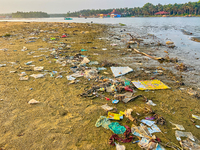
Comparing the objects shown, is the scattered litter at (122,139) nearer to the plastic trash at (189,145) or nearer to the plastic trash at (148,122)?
the plastic trash at (148,122)

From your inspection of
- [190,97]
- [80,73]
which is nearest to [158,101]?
[190,97]

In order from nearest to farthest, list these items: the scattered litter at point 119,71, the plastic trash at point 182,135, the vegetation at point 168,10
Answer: the plastic trash at point 182,135 → the scattered litter at point 119,71 → the vegetation at point 168,10

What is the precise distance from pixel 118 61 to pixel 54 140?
165 inches

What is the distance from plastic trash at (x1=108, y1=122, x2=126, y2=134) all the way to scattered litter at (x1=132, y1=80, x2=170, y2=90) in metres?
1.50

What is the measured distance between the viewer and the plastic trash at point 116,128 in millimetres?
2021

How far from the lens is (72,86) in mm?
3406

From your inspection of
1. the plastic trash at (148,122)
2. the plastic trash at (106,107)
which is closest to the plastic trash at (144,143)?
the plastic trash at (148,122)

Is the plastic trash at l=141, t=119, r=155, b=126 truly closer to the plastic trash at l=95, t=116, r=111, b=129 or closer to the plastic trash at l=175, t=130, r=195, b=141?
the plastic trash at l=175, t=130, r=195, b=141

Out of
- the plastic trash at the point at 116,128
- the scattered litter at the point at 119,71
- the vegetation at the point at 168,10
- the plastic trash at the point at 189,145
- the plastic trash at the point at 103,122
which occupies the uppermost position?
the vegetation at the point at 168,10

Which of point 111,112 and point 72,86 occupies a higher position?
point 72,86

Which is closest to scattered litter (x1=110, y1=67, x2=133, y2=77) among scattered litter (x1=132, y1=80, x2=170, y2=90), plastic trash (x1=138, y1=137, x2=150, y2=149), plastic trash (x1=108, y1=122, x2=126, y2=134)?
scattered litter (x1=132, y1=80, x2=170, y2=90)

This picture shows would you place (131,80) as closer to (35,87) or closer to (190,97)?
(190,97)

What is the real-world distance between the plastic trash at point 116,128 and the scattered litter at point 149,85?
1.50 metres

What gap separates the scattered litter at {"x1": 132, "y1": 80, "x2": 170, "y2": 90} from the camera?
3.37 metres
